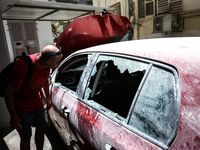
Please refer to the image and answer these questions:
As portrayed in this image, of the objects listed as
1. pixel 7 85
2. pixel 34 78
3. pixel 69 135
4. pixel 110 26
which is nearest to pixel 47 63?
pixel 34 78

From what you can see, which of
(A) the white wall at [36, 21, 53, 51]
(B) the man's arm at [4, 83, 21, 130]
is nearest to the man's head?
(B) the man's arm at [4, 83, 21, 130]

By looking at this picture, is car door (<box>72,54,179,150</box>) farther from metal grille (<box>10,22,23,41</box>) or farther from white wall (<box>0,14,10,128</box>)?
metal grille (<box>10,22,23,41</box>)

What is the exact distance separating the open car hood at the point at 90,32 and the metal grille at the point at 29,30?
7.26 metres

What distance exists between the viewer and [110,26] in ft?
10.4

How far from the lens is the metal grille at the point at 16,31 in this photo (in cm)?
890

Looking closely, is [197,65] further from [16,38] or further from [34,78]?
[16,38]

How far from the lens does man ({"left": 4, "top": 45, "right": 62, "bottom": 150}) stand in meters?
1.67

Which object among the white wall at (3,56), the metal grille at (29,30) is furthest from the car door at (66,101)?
the metal grille at (29,30)

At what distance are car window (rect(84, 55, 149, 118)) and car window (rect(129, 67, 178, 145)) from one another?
226 mm

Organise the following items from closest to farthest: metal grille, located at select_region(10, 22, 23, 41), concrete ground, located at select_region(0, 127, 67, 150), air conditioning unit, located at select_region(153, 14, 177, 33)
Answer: concrete ground, located at select_region(0, 127, 67, 150), air conditioning unit, located at select_region(153, 14, 177, 33), metal grille, located at select_region(10, 22, 23, 41)

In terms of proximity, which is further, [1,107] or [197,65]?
[1,107]

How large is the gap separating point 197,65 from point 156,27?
6.56m

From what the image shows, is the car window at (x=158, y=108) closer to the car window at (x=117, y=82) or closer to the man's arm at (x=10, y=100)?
the car window at (x=117, y=82)

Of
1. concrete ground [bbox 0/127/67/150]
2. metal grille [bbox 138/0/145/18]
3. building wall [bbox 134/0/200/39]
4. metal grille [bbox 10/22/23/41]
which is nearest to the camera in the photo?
concrete ground [bbox 0/127/67/150]
